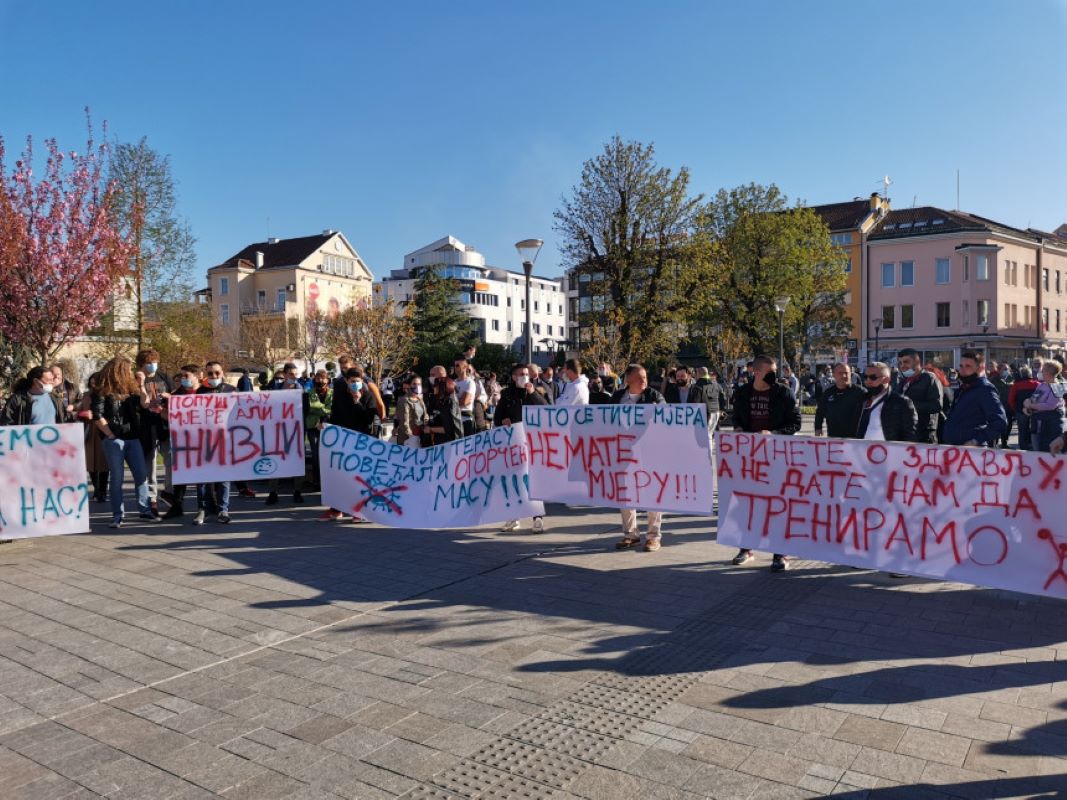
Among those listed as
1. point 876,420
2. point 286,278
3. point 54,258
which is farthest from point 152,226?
point 286,278

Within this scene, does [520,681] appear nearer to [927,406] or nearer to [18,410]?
[927,406]

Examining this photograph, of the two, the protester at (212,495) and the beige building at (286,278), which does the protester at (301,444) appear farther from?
the beige building at (286,278)

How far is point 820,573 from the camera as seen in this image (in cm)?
752

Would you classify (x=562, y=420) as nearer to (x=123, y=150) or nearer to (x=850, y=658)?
(x=850, y=658)

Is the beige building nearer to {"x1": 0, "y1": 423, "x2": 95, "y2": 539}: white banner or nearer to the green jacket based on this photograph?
the green jacket

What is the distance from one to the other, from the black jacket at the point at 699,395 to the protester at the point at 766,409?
4237 mm

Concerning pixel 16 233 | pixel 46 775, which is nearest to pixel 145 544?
pixel 46 775

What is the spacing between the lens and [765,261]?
45250mm

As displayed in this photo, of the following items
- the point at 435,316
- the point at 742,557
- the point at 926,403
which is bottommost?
the point at 742,557

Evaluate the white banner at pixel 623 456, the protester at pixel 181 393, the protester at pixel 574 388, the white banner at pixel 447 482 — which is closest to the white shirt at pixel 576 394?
the protester at pixel 574 388

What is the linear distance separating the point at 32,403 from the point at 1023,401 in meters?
14.7

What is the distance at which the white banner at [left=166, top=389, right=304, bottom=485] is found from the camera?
10.3 metres

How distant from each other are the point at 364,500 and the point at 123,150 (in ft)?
86.2

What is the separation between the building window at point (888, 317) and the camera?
63438mm
